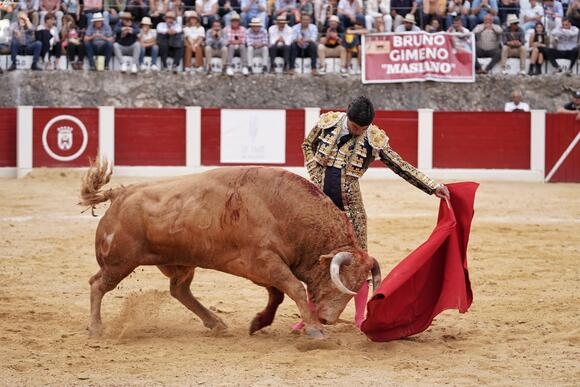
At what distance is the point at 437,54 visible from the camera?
55.1 ft

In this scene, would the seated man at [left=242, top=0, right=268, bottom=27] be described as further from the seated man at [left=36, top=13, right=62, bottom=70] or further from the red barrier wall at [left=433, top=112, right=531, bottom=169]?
the red barrier wall at [left=433, top=112, right=531, bottom=169]

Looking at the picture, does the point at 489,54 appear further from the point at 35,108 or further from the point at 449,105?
the point at 35,108

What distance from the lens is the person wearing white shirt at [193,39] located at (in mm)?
16328

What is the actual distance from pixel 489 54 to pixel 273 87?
375 cm

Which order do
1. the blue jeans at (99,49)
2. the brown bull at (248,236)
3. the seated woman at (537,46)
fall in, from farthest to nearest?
1. the seated woman at (537,46)
2. the blue jeans at (99,49)
3. the brown bull at (248,236)

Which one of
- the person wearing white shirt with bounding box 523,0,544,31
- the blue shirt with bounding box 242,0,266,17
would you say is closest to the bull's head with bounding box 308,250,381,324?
the blue shirt with bounding box 242,0,266,17

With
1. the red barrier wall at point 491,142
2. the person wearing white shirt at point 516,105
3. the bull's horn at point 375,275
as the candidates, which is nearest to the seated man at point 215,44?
the red barrier wall at point 491,142

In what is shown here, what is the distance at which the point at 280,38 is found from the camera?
1642cm

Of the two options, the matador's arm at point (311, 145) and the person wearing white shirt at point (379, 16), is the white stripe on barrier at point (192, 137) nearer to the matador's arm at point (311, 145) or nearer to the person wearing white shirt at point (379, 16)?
the person wearing white shirt at point (379, 16)

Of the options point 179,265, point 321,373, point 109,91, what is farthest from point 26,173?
point 321,373

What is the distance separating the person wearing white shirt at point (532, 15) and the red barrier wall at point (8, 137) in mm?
8717

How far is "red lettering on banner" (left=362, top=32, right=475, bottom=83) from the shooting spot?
16.5 m

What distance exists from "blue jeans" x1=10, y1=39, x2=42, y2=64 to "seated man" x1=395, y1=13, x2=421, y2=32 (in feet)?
19.7

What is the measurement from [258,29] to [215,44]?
774 mm
